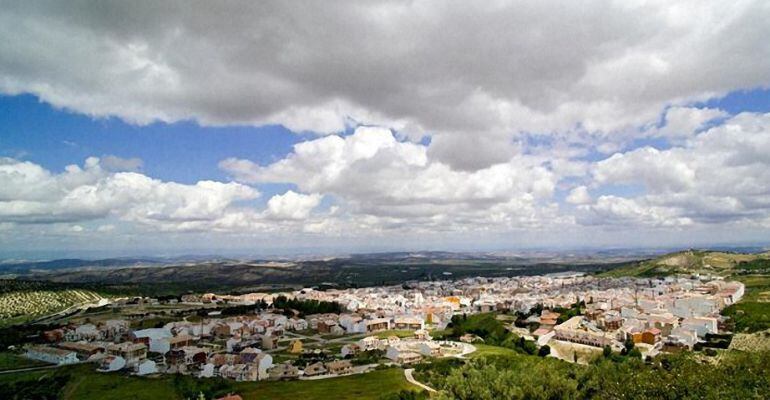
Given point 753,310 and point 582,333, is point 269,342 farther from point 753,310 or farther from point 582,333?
point 753,310

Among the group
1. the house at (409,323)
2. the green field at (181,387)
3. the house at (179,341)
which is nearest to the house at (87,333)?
the house at (179,341)

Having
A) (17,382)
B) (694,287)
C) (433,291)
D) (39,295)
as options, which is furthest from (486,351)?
(39,295)

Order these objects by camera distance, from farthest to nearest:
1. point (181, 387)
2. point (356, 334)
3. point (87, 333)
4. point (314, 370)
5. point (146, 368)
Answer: point (356, 334), point (87, 333), point (146, 368), point (314, 370), point (181, 387)

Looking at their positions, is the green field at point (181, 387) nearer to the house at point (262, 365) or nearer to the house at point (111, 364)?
the house at point (111, 364)

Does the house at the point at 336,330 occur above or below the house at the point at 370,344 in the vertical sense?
below

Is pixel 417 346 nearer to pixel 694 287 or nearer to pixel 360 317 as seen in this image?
pixel 360 317

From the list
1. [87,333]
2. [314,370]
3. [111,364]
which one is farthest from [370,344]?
[87,333]
